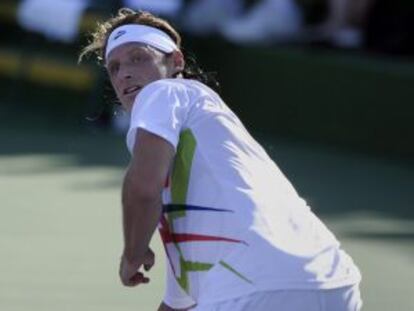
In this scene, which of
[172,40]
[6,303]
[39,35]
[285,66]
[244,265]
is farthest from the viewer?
[39,35]

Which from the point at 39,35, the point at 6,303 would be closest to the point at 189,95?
the point at 6,303

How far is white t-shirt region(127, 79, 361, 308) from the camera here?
3.47 m

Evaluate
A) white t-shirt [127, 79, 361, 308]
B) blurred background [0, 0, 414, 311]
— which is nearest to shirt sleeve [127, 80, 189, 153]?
white t-shirt [127, 79, 361, 308]

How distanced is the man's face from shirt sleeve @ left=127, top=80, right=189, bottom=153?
3.5 inches

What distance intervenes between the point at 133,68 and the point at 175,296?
649 millimetres

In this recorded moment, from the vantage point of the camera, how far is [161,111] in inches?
139

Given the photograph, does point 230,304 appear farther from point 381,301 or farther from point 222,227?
point 381,301

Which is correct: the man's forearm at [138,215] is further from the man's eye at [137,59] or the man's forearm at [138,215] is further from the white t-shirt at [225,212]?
the man's eye at [137,59]

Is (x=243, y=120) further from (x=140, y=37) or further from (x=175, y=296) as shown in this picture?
Result: (x=140, y=37)

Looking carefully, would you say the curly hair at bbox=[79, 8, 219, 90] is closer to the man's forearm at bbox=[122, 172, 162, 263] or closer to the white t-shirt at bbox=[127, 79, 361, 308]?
the white t-shirt at bbox=[127, 79, 361, 308]

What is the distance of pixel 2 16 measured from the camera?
13.4 metres

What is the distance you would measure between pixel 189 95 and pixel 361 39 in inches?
299

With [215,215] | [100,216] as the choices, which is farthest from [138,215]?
[100,216]

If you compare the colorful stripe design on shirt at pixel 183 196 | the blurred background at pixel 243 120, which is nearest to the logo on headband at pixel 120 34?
the colorful stripe design on shirt at pixel 183 196
